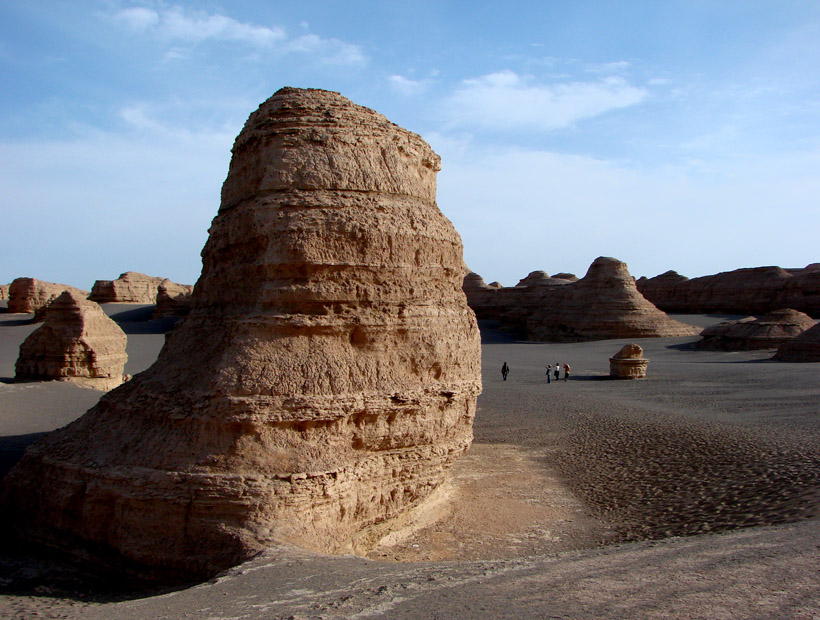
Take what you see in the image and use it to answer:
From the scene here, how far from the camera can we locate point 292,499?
6.37m

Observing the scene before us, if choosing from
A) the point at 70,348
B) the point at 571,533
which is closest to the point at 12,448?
the point at 70,348

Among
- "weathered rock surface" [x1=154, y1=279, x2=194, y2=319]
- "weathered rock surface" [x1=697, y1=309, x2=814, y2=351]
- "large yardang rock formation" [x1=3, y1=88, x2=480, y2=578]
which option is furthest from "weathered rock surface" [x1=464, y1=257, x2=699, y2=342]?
"large yardang rock formation" [x1=3, y1=88, x2=480, y2=578]

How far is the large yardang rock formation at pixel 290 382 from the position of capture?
21.0 feet

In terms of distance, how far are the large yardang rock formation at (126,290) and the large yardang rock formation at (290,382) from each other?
44.5 metres

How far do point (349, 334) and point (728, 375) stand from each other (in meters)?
18.2

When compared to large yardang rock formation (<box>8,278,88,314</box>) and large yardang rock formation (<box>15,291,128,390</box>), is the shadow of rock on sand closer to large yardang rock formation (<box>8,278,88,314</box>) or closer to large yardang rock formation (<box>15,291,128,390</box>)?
large yardang rock formation (<box>15,291,128,390</box>)

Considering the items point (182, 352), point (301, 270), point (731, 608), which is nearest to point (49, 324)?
point (182, 352)

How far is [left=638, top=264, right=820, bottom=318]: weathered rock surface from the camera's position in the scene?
41.1 meters

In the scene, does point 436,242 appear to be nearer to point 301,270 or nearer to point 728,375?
point 301,270

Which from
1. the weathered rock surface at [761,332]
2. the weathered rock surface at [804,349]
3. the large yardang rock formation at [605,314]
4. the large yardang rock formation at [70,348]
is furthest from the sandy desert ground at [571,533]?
the large yardang rock formation at [605,314]

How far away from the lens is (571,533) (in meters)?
7.98

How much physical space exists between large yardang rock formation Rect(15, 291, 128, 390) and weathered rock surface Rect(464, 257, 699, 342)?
27.7 meters

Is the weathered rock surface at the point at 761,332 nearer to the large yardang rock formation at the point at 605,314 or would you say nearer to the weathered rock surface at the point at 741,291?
the large yardang rock formation at the point at 605,314

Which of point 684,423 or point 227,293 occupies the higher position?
point 227,293
